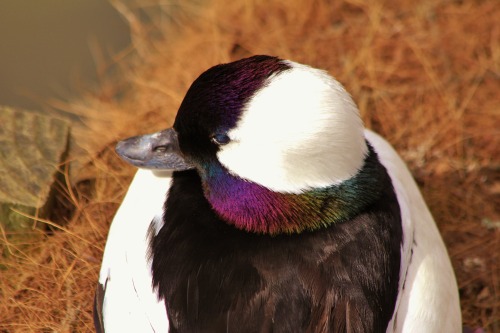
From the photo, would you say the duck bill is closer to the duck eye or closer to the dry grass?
the duck eye

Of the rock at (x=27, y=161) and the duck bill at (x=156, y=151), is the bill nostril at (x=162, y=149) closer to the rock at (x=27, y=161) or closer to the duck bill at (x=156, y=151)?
the duck bill at (x=156, y=151)

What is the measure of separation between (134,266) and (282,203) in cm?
46

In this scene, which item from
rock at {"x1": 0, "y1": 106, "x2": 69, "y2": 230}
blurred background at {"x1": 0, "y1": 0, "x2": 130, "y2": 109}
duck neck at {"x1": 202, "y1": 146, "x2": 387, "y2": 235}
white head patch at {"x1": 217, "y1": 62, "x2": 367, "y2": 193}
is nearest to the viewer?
white head patch at {"x1": 217, "y1": 62, "x2": 367, "y2": 193}

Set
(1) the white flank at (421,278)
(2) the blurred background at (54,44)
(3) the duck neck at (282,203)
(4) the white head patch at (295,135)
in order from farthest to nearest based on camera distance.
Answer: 1. (2) the blurred background at (54,44)
2. (1) the white flank at (421,278)
3. (3) the duck neck at (282,203)
4. (4) the white head patch at (295,135)

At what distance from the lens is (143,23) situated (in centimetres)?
399

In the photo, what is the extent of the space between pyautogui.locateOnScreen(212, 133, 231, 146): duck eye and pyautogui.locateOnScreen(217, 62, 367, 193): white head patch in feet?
0.04

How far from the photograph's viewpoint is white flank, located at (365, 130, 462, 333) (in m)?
1.92

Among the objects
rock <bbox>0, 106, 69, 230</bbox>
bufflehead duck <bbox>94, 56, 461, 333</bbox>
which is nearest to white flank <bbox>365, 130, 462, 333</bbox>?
bufflehead duck <bbox>94, 56, 461, 333</bbox>

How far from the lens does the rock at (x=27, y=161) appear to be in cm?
240

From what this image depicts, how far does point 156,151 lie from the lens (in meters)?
2.02

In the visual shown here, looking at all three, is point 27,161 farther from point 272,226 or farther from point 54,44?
point 54,44

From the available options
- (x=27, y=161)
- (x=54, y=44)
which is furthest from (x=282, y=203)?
(x=54, y=44)

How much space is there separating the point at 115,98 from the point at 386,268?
2.03m

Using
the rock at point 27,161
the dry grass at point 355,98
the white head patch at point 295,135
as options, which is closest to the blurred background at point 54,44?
the dry grass at point 355,98
